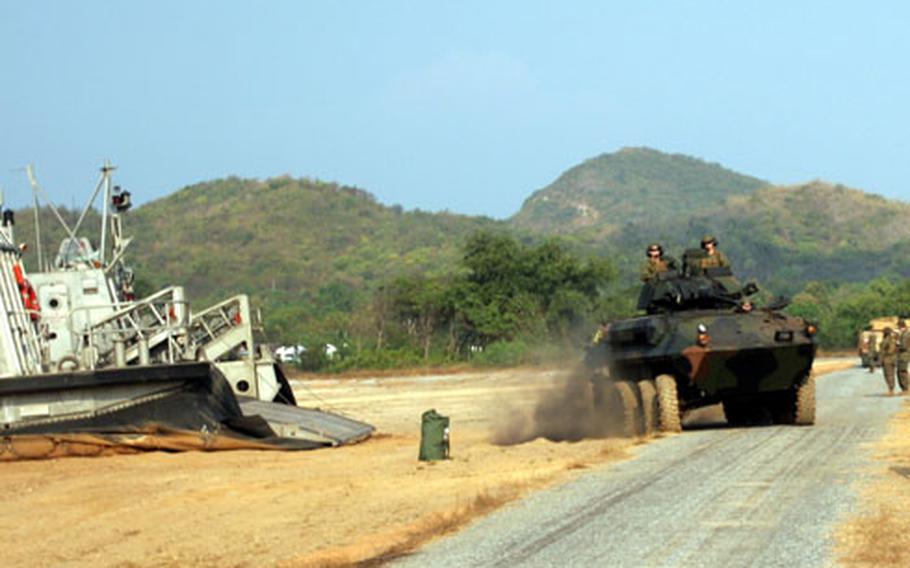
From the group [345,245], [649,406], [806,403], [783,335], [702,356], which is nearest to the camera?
[702,356]

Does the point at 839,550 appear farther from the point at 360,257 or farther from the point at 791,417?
the point at 360,257

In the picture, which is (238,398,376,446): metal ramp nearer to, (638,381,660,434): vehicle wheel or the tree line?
(638,381,660,434): vehicle wheel

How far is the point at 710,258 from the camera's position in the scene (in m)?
24.9

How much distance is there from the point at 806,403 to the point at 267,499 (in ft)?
31.6

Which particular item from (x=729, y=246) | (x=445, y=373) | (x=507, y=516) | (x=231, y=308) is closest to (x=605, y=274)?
(x=445, y=373)

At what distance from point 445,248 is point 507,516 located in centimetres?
15859

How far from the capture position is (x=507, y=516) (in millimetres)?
13773

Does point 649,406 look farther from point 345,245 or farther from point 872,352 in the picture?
point 345,245

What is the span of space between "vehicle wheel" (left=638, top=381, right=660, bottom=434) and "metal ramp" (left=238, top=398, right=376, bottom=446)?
465cm

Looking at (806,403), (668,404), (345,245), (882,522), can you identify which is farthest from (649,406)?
(345,245)

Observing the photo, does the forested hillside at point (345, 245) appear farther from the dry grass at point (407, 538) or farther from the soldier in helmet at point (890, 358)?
the dry grass at point (407, 538)

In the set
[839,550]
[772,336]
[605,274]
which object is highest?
[605,274]

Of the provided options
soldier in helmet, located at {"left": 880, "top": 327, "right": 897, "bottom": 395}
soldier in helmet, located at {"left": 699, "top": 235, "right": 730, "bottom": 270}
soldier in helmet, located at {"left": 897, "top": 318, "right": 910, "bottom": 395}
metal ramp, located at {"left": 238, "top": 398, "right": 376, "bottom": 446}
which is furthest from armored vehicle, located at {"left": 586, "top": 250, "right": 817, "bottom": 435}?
soldier in helmet, located at {"left": 897, "top": 318, "right": 910, "bottom": 395}

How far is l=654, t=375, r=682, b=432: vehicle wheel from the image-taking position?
23031 millimetres
